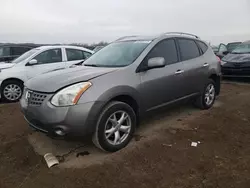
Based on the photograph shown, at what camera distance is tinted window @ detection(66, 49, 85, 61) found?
339 inches

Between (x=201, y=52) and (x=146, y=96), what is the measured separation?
Result: 2156mm

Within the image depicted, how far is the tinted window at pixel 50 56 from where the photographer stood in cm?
805

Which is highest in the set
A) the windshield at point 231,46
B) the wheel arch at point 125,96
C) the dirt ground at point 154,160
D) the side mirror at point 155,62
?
the windshield at point 231,46

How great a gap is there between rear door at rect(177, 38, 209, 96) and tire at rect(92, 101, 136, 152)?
152 cm

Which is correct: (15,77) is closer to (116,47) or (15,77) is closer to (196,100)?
(116,47)

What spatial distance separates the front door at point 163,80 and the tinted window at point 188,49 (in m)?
0.23

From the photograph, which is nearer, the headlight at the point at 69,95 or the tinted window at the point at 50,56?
the headlight at the point at 69,95

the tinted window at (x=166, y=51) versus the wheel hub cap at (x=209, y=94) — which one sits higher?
the tinted window at (x=166, y=51)

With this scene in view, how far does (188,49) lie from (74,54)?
14.8ft

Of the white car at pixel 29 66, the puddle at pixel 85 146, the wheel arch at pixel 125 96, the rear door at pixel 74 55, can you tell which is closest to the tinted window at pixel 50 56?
the white car at pixel 29 66

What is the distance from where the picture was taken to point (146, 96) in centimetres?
419

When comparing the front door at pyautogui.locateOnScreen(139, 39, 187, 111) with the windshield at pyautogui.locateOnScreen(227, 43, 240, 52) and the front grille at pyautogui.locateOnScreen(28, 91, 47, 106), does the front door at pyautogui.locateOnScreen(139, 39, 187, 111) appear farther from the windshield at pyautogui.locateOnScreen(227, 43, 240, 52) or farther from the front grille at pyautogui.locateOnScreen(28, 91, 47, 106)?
the windshield at pyautogui.locateOnScreen(227, 43, 240, 52)

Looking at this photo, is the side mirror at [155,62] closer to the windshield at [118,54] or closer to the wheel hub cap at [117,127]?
the windshield at [118,54]

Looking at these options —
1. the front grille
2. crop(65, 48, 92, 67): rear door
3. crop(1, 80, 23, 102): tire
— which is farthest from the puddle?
crop(65, 48, 92, 67): rear door
